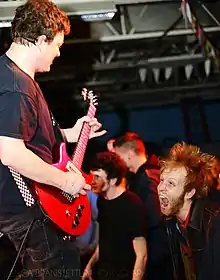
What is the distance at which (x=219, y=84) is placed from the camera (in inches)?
205

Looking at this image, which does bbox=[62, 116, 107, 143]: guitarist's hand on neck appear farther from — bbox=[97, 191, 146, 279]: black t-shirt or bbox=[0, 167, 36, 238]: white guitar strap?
bbox=[97, 191, 146, 279]: black t-shirt

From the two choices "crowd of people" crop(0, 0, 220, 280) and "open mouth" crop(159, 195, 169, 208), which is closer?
"crowd of people" crop(0, 0, 220, 280)

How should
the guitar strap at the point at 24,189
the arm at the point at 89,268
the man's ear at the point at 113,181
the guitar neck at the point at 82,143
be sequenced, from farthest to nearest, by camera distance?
1. the man's ear at the point at 113,181
2. the arm at the point at 89,268
3. the guitar neck at the point at 82,143
4. the guitar strap at the point at 24,189

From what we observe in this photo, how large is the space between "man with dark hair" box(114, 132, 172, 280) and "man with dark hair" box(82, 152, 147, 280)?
314 mm

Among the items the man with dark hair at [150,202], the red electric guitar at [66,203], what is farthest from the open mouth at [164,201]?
the man with dark hair at [150,202]

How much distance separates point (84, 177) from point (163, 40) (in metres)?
2.88

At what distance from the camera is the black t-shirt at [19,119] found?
177cm

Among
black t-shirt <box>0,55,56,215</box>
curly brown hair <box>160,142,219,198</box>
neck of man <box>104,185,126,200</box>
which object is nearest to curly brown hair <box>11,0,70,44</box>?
black t-shirt <box>0,55,56,215</box>

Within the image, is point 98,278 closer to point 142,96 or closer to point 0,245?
point 0,245

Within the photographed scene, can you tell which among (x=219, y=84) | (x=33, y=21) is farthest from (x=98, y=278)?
(x=219, y=84)

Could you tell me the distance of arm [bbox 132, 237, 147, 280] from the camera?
3082mm

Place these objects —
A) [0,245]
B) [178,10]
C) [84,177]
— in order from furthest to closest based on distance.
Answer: [178,10] < [0,245] < [84,177]

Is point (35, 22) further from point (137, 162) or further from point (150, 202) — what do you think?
point (137, 162)

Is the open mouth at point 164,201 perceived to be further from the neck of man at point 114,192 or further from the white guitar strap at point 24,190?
the neck of man at point 114,192
